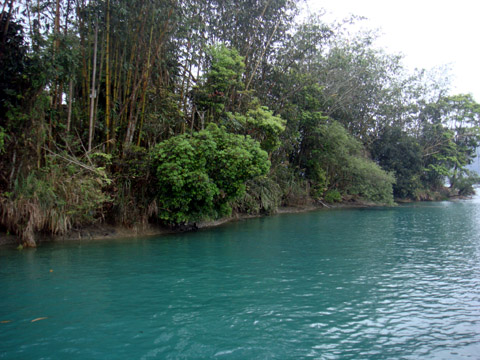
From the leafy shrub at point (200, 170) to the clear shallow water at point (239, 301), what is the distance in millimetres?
1535

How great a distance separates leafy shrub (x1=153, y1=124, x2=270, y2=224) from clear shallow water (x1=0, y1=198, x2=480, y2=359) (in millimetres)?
1535

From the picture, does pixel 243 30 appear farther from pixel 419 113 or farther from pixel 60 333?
pixel 419 113

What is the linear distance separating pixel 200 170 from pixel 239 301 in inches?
262

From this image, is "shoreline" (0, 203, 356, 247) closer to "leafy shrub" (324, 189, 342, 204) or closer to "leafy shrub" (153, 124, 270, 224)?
"leafy shrub" (153, 124, 270, 224)

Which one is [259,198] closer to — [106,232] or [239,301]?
[106,232]

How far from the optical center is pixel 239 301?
275 inches

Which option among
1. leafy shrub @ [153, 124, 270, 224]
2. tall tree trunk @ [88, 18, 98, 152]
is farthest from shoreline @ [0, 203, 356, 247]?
Result: tall tree trunk @ [88, 18, 98, 152]

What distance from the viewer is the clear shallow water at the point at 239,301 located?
5230 millimetres

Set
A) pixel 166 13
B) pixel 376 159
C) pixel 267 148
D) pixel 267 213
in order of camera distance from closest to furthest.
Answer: pixel 166 13
pixel 267 148
pixel 267 213
pixel 376 159

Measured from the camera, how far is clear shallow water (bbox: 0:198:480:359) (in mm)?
5230

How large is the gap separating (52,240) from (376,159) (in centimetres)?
3022

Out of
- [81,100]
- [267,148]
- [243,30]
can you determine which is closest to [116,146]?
[81,100]

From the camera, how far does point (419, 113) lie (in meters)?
40.5

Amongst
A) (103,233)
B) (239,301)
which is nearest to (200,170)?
(103,233)
